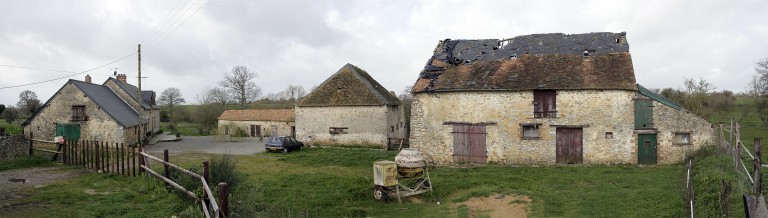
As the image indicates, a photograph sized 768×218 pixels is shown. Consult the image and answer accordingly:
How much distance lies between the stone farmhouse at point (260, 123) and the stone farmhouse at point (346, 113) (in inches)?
344

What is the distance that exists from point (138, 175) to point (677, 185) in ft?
52.7

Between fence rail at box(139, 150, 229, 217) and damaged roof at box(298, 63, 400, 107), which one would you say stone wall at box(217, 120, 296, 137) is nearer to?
damaged roof at box(298, 63, 400, 107)

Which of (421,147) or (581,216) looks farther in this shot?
(421,147)

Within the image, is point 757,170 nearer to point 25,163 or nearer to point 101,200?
point 101,200

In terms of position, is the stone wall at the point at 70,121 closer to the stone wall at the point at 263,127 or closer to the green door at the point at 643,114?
the stone wall at the point at 263,127

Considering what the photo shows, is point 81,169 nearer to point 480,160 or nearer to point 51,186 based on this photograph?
point 51,186

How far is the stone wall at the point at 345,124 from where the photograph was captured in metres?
31.3

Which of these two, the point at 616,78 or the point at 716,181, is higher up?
the point at 616,78

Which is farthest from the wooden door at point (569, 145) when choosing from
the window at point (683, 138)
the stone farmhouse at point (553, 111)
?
the window at point (683, 138)

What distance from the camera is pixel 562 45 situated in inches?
968

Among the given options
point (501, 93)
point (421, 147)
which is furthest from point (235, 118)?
point (501, 93)

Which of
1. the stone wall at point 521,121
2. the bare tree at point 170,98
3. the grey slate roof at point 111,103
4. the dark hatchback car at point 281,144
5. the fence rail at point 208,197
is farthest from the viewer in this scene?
the bare tree at point 170,98

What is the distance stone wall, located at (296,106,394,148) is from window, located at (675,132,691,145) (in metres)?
15.6

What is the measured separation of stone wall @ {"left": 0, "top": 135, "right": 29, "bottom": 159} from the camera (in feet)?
63.7
